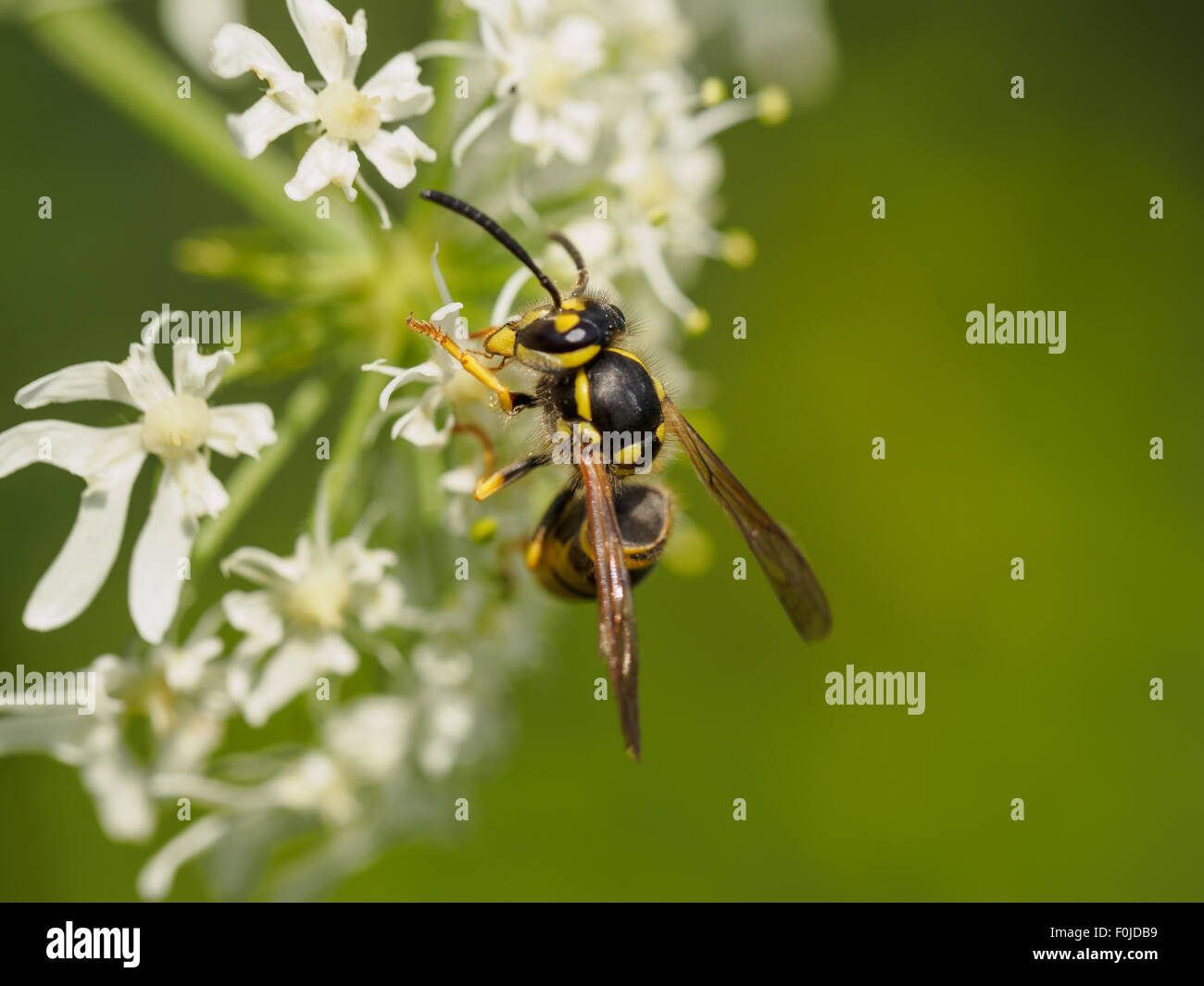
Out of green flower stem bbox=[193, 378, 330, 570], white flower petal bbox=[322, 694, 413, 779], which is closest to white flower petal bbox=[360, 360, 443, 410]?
green flower stem bbox=[193, 378, 330, 570]

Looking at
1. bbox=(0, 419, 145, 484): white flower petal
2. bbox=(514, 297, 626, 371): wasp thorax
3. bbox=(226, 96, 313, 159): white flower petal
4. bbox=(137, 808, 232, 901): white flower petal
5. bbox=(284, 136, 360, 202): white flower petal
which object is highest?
bbox=(226, 96, 313, 159): white flower petal

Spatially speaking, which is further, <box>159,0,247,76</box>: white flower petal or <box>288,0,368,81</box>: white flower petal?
<box>159,0,247,76</box>: white flower petal

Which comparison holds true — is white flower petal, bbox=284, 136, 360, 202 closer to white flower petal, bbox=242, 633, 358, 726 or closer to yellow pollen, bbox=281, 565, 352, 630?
yellow pollen, bbox=281, 565, 352, 630

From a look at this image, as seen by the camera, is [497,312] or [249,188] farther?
[249,188]

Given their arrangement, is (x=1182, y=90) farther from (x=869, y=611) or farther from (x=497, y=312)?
(x=497, y=312)

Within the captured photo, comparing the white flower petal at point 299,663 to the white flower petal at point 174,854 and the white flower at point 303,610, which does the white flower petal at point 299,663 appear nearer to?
the white flower at point 303,610

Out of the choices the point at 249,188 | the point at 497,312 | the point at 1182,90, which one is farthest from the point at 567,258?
the point at 1182,90
